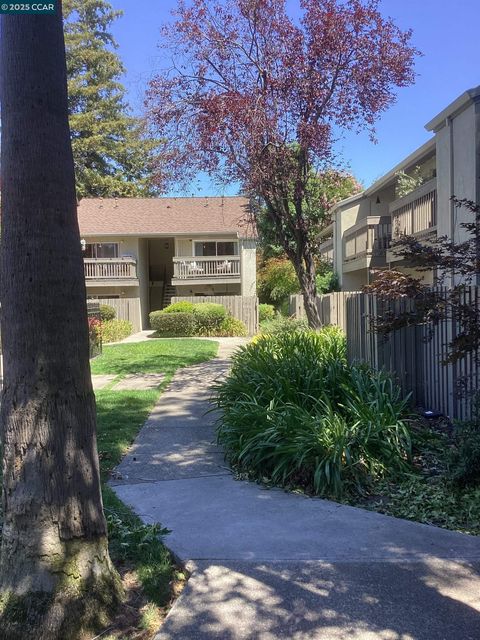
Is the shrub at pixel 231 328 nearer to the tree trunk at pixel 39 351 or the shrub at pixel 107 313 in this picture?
the shrub at pixel 107 313

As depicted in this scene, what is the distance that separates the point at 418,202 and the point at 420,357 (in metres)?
9.10

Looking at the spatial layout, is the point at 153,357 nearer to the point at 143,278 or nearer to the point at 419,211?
the point at 419,211

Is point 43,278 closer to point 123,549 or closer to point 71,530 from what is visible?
point 71,530

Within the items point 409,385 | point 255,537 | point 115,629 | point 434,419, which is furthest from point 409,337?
point 115,629

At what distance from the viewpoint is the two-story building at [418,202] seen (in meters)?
8.12

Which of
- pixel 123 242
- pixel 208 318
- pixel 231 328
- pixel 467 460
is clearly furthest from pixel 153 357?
pixel 123 242

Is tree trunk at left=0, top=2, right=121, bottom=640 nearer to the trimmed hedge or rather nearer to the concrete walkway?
the concrete walkway

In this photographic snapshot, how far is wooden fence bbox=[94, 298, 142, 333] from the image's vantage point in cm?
2833

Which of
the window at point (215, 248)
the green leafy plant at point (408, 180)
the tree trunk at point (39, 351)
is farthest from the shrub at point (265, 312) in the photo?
the tree trunk at point (39, 351)

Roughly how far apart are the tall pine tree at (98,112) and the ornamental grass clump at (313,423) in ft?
114

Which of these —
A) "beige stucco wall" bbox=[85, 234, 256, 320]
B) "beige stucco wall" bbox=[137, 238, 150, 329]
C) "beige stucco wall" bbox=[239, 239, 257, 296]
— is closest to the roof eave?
"beige stucco wall" bbox=[239, 239, 257, 296]

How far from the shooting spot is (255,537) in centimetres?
418

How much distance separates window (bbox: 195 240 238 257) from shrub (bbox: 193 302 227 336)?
6476 millimetres

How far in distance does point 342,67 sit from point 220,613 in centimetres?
1062
